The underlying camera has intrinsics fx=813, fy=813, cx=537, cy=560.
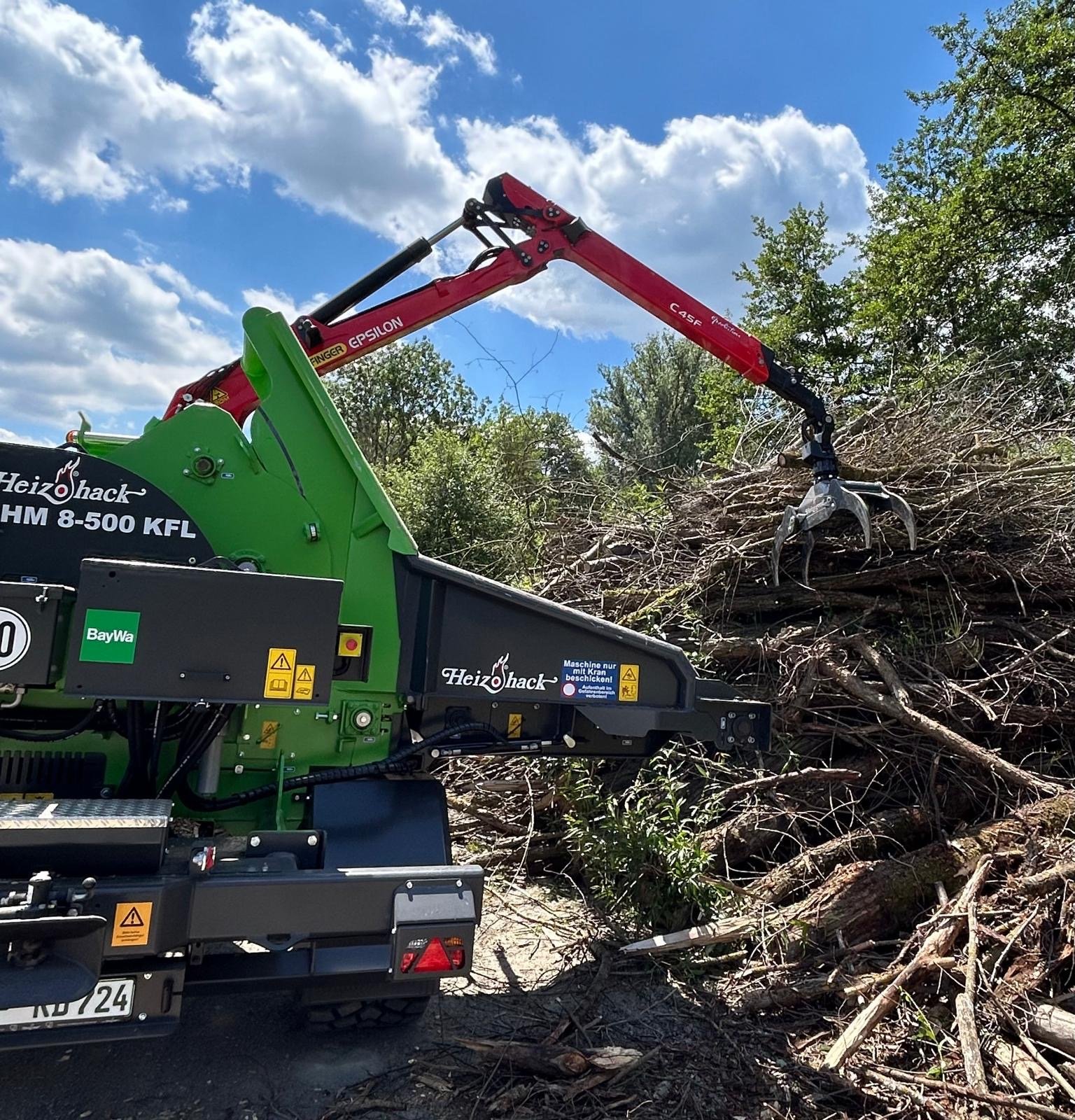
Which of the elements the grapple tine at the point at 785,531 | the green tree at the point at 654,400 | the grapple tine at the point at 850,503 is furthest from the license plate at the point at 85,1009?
the green tree at the point at 654,400

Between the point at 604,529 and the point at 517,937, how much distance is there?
3132 mm

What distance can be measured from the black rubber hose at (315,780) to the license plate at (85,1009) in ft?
2.34

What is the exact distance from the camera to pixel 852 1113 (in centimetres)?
289

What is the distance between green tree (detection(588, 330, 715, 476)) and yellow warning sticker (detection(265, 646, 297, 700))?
65.3 ft

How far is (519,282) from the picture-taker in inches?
203

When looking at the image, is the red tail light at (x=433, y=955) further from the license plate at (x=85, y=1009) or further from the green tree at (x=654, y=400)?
the green tree at (x=654, y=400)

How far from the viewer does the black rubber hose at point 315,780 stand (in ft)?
9.87

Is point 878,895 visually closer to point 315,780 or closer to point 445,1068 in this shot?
point 445,1068

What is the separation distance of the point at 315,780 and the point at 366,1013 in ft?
3.12

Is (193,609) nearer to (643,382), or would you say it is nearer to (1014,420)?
(1014,420)

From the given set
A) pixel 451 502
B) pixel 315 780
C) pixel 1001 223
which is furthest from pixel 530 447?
pixel 315 780

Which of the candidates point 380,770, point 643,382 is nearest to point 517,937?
point 380,770

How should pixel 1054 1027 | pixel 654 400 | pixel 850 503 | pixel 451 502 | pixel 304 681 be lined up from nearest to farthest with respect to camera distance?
pixel 304 681
pixel 1054 1027
pixel 850 503
pixel 451 502
pixel 654 400

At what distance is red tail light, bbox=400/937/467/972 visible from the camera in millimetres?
2643
